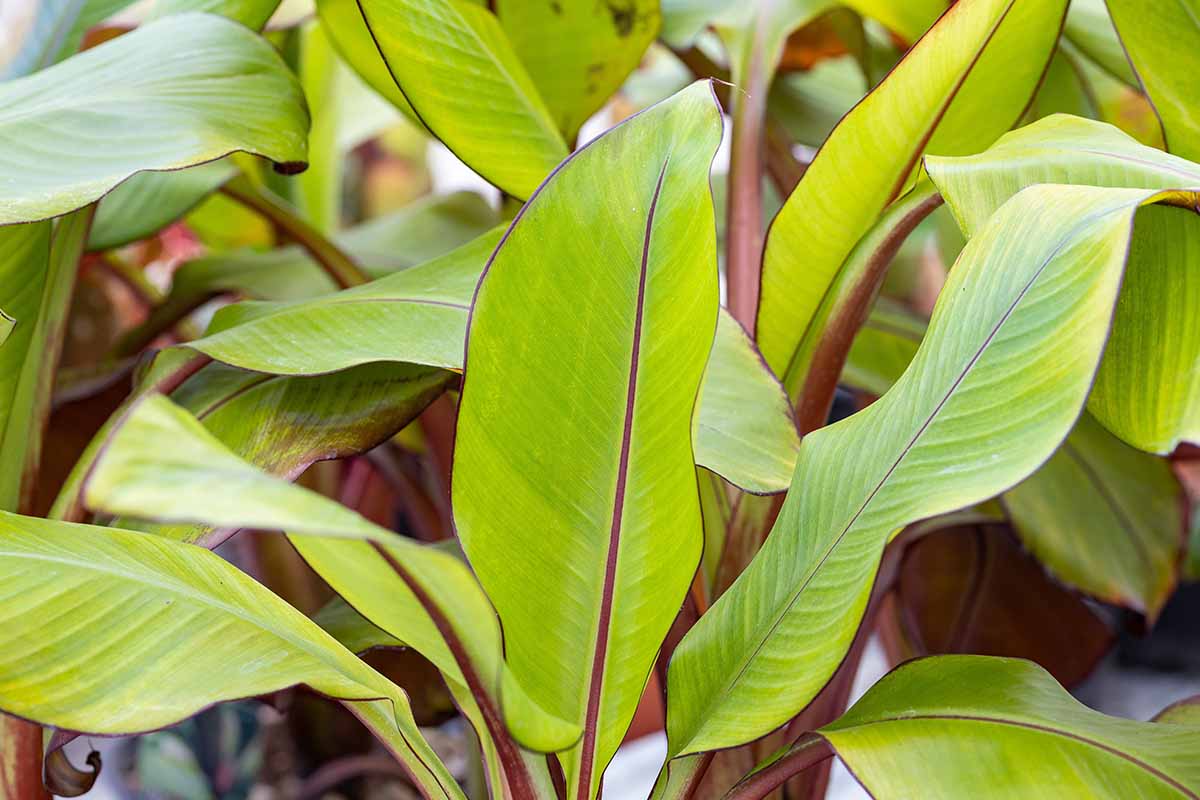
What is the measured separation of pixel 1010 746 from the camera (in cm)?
35

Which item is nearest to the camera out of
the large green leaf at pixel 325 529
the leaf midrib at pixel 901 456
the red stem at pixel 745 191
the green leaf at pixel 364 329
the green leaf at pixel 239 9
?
the large green leaf at pixel 325 529

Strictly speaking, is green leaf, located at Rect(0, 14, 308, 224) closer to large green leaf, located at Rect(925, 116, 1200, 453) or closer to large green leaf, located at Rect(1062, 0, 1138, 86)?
large green leaf, located at Rect(925, 116, 1200, 453)

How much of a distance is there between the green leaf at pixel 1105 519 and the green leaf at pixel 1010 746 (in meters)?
0.29

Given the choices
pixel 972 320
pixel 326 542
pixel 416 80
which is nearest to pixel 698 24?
pixel 416 80

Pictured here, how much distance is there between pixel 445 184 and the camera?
1.91m

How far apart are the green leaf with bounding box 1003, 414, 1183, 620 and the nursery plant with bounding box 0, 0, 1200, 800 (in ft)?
0.67

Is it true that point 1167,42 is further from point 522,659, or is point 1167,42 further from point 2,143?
point 2,143

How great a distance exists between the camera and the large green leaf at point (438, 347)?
1.31 ft

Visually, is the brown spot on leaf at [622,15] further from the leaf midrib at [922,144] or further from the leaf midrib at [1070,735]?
the leaf midrib at [1070,735]

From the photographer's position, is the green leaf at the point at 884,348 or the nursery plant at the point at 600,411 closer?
the nursery plant at the point at 600,411

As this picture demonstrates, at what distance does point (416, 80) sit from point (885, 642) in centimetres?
63

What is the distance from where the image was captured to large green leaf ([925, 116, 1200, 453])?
1.17ft

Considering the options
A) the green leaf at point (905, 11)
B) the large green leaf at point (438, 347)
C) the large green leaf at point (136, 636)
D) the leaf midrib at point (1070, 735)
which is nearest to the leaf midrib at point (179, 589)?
the large green leaf at point (136, 636)

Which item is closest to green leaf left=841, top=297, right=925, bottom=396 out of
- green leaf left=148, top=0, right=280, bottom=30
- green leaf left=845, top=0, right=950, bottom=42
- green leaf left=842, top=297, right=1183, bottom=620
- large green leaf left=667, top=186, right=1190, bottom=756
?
green leaf left=842, top=297, right=1183, bottom=620
